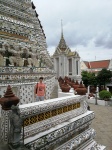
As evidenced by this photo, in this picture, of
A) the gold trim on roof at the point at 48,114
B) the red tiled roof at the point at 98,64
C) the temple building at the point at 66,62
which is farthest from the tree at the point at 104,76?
the gold trim on roof at the point at 48,114

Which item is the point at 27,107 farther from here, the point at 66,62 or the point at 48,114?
the point at 66,62

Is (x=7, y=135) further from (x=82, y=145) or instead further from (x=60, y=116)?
(x=82, y=145)

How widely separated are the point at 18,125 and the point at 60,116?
4.65 ft

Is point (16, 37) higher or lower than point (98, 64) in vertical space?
lower

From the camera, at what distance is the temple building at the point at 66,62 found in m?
31.8

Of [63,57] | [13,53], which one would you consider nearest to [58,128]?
[13,53]

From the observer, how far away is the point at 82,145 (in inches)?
167

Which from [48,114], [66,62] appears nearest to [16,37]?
[48,114]

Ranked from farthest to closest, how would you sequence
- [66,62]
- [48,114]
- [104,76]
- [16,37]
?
[104,76]
[66,62]
[16,37]
[48,114]

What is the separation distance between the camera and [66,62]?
1264 inches

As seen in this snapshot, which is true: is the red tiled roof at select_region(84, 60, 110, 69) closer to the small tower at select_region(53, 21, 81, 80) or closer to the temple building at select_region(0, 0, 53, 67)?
the small tower at select_region(53, 21, 81, 80)

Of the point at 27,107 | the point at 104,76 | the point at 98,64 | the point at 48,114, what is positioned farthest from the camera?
the point at 98,64

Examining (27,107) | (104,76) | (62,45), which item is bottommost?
(27,107)

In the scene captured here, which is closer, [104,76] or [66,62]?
[66,62]
